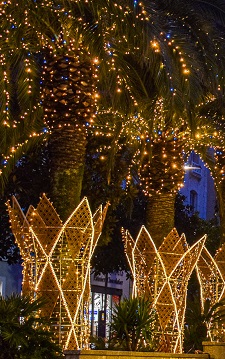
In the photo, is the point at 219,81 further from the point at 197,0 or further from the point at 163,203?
the point at 163,203

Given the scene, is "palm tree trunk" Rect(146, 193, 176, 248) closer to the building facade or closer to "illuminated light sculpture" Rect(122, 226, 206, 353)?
"illuminated light sculpture" Rect(122, 226, 206, 353)

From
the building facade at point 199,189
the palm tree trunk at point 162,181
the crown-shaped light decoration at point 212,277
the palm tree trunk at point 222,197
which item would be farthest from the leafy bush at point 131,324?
the building facade at point 199,189

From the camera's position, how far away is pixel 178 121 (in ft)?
62.6

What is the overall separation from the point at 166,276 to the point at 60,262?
3.39m

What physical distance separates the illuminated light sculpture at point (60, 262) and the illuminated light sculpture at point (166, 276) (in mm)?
2779

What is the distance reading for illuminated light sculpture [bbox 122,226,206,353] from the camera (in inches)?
703

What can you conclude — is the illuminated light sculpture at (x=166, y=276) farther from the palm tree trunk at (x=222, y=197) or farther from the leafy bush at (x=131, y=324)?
the palm tree trunk at (x=222, y=197)

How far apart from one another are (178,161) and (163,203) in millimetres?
975

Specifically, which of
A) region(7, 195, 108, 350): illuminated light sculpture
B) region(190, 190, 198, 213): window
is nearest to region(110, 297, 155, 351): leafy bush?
region(7, 195, 108, 350): illuminated light sculpture

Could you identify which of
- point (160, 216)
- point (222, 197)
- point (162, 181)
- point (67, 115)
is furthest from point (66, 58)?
point (222, 197)

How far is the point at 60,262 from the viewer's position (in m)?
15.2

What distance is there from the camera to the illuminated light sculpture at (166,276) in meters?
17.9

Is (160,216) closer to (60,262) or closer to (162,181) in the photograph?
(162,181)

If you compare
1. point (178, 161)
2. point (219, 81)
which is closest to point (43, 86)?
point (219, 81)
